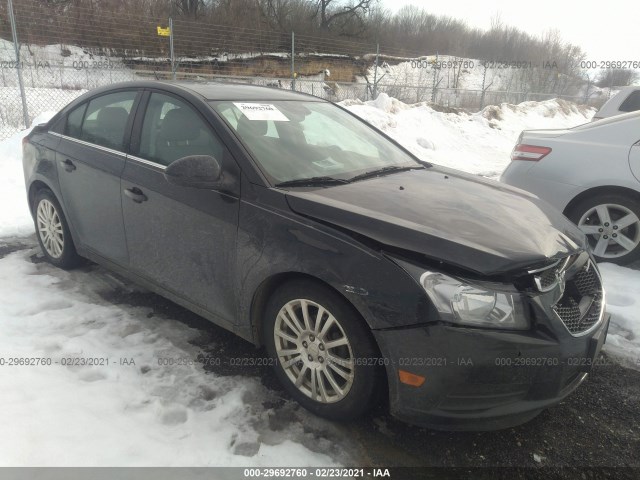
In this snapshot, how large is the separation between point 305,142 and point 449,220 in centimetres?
114

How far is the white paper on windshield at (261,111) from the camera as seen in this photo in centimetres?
285

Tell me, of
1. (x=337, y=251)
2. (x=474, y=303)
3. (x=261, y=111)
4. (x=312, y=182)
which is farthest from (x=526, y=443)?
(x=261, y=111)

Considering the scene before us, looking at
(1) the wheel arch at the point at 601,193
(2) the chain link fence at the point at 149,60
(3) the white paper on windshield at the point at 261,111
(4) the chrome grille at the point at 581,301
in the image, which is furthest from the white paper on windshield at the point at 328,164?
(2) the chain link fence at the point at 149,60

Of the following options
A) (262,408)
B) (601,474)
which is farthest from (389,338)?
(601,474)

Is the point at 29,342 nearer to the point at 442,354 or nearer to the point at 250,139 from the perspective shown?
the point at 250,139

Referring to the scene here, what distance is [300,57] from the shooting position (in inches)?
781

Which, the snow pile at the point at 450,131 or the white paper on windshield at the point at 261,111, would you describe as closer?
the white paper on windshield at the point at 261,111

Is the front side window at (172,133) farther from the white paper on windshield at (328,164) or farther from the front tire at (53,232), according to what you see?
the front tire at (53,232)

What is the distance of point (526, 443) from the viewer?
88.3 inches

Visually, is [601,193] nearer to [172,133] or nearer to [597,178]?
[597,178]

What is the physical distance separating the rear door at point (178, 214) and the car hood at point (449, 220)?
520mm

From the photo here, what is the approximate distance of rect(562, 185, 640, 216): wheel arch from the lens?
4.21 m

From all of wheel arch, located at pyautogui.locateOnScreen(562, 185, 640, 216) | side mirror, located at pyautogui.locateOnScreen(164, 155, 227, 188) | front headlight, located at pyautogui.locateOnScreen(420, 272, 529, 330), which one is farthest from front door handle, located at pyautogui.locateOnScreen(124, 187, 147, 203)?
wheel arch, located at pyautogui.locateOnScreen(562, 185, 640, 216)

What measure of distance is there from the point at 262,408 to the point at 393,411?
73 centimetres
